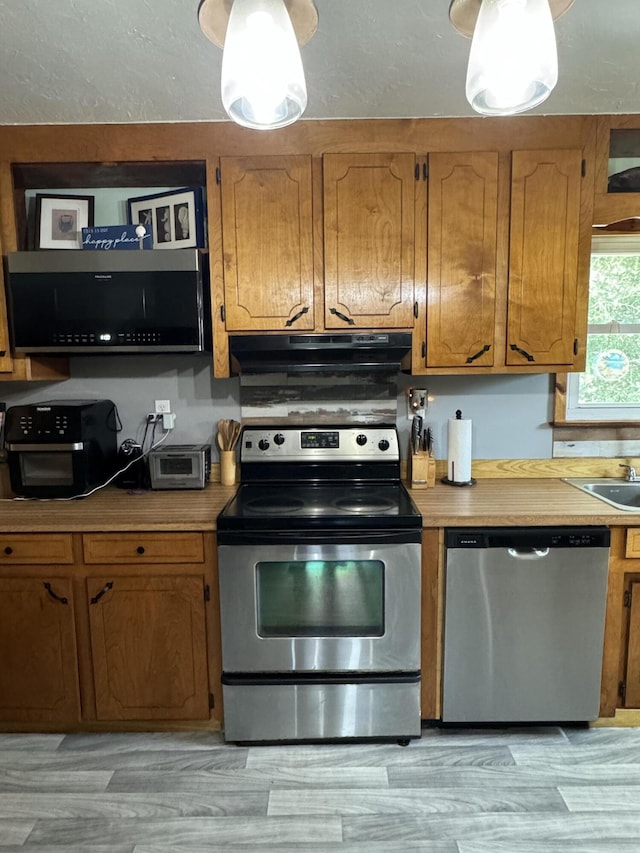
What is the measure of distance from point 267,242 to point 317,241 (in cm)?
21

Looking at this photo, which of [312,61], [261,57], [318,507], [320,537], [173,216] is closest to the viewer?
[261,57]

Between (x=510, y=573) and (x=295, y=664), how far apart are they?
0.89 metres

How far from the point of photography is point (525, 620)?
1947 millimetres

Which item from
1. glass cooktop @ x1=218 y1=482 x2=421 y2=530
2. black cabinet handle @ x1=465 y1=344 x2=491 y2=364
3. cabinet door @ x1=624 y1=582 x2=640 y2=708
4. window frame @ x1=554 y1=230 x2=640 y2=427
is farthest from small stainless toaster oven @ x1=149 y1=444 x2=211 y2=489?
cabinet door @ x1=624 y1=582 x2=640 y2=708

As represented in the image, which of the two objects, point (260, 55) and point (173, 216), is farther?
point (173, 216)

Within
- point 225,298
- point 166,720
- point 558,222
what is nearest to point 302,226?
point 225,298

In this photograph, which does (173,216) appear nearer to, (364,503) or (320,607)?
(364,503)

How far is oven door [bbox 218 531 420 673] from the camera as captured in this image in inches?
75.1

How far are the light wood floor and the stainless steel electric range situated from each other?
5.2 inches

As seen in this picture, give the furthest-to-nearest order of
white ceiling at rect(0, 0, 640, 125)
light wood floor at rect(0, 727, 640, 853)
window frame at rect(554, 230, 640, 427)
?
window frame at rect(554, 230, 640, 427), light wood floor at rect(0, 727, 640, 853), white ceiling at rect(0, 0, 640, 125)

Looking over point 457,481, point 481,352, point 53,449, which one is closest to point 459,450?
point 457,481

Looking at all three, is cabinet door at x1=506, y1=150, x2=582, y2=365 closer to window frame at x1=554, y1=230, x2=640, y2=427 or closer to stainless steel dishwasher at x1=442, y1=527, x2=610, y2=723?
window frame at x1=554, y1=230, x2=640, y2=427

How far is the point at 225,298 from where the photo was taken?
2148 mm

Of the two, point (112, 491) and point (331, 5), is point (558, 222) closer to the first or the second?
point (331, 5)
